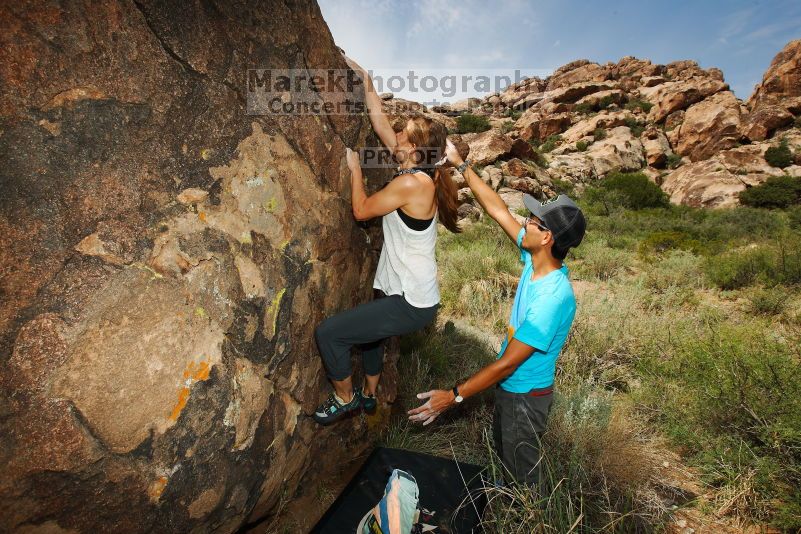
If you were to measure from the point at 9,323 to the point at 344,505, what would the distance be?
1.68 m

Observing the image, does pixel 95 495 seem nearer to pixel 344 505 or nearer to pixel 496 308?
pixel 344 505

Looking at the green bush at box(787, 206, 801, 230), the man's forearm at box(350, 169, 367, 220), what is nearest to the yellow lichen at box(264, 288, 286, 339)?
the man's forearm at box(350, 169, 367, 220)

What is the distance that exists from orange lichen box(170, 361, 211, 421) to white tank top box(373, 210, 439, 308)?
1006 millimetres

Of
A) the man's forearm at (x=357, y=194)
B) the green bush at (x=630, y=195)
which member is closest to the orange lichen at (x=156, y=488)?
the man's forearm at (x=357, y=194)

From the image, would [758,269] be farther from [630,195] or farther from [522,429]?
[630,195]

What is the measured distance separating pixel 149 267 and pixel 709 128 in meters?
27.0

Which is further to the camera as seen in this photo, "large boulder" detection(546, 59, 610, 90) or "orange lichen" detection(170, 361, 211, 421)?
"large boulder" detection(546, 59, 610, 90)

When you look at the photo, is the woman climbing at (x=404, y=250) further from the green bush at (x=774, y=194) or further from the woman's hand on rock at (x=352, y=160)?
the green bush at (x=774, y=194)

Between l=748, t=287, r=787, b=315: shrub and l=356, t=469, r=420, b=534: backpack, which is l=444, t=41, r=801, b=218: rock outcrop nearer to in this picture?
l=748, t=287, r=787, b=315: shrub

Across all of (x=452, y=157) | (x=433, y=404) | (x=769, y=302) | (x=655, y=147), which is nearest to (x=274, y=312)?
(x=433, y=404)

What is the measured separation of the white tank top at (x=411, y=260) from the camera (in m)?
2.22

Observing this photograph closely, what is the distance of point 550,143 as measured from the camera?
25.3m

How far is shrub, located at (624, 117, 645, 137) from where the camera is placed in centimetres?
2484

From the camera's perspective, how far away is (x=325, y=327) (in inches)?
88.7
